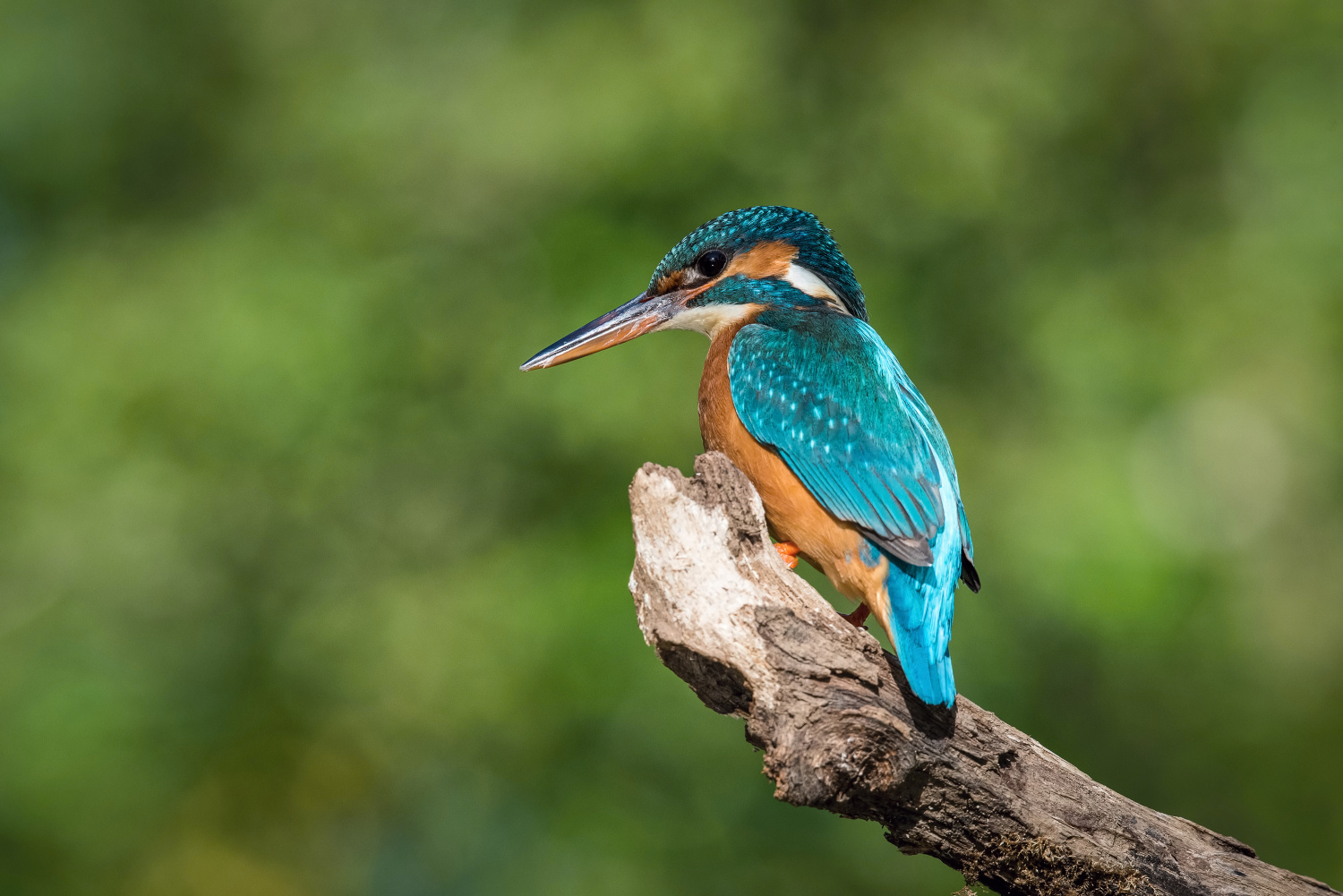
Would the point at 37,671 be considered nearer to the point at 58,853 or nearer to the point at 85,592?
the point at 85,592

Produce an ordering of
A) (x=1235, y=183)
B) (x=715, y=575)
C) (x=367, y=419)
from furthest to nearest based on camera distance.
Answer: (x=1235, y=183), (x=367, y=419), (x=715, y=575)

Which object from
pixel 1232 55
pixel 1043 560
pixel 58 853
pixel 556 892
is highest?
pixel 1232 55

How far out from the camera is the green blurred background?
4.23 metres

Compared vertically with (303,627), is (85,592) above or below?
below

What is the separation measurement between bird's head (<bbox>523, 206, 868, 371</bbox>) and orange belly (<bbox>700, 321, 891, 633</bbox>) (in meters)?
0.33

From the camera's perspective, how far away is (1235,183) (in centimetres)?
518

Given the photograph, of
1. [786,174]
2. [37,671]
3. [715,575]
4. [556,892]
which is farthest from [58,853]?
[786,174]

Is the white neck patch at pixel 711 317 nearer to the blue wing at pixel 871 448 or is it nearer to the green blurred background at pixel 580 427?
the blue wing at pixel 871 448

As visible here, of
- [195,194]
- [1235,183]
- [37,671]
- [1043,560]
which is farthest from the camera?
[195,194]

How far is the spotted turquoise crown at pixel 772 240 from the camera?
268 centimetres

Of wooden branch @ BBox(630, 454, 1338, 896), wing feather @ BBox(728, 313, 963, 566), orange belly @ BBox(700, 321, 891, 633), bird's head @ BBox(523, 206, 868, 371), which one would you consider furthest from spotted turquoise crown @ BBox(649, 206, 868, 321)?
wooden branch @ BBox(630, 454, 1338, 896)

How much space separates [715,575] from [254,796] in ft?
11.9

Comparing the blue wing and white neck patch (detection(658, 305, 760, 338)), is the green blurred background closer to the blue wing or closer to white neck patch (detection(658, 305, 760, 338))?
white neck patch (detection(658, 305, 760, 338))

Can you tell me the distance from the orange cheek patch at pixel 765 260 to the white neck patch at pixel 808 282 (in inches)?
0.7
